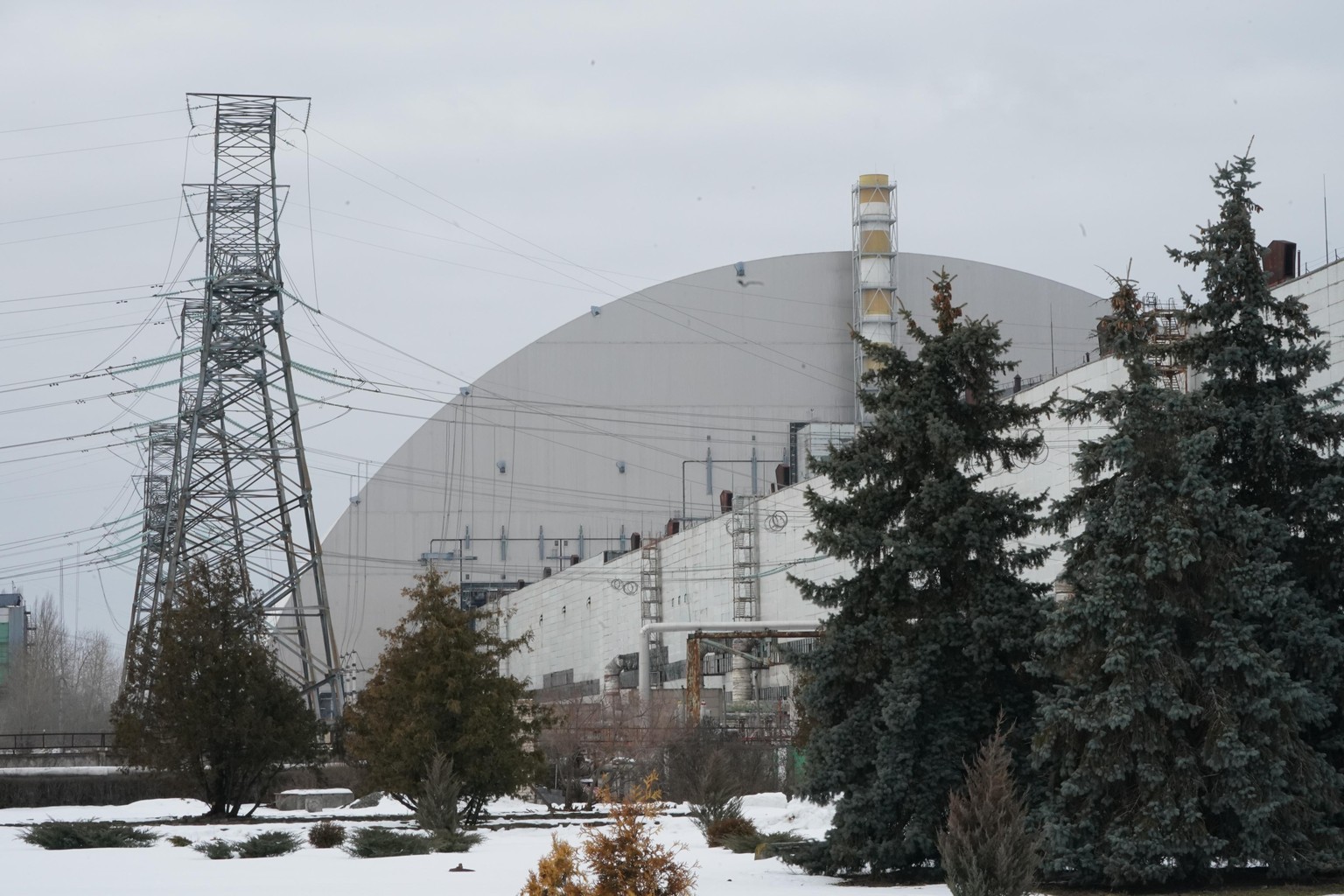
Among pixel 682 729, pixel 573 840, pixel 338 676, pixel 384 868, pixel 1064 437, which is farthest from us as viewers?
pixel 338 676

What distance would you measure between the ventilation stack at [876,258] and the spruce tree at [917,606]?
50.0m

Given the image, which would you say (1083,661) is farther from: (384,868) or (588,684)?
(588,684)

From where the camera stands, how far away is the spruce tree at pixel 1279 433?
19125 millimetres

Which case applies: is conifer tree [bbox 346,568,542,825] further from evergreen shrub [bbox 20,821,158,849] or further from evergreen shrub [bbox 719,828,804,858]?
evergreen shrub [bbox 719,828,804,858]

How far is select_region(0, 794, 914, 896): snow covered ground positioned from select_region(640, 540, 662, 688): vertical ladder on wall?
3570 centimetres

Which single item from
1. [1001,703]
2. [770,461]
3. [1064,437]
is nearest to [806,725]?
[1001,703]

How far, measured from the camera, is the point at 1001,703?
68.0ft

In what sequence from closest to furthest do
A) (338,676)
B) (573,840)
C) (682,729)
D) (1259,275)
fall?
1. (1259,275)
2. (573,840)
3. (682,729)
4. (338,676)

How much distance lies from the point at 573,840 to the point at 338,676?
23.0m

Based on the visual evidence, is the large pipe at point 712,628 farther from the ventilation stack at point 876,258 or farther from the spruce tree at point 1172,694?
the spruce tree at point 1172,694

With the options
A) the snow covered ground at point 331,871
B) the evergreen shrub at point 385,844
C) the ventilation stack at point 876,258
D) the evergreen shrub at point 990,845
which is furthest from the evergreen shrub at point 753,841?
the ventilation stack at point 876,258

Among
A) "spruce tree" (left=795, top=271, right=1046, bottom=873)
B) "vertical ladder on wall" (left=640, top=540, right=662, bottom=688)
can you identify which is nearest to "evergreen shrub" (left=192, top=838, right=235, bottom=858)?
"spruce tree" (left=795, top=271, right=1046, bottom=873)

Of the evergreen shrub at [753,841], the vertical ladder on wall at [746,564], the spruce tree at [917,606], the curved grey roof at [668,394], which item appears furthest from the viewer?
the curved grey roof at [668,394]

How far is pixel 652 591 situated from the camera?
2680 inches
